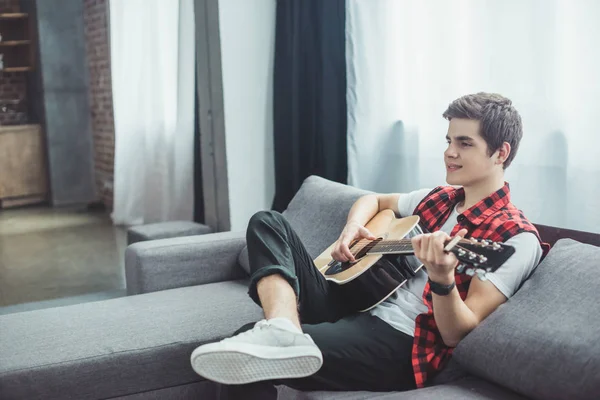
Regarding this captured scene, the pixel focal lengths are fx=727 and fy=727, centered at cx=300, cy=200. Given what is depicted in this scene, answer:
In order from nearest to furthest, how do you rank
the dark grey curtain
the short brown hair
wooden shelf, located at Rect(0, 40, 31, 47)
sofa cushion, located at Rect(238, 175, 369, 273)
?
the short brown hair < sofa cushion, located at Rect(238, 175, 369, 273) < wooden shelf, located at Rect(0, 40, 31, 47) < the dark grey curtain

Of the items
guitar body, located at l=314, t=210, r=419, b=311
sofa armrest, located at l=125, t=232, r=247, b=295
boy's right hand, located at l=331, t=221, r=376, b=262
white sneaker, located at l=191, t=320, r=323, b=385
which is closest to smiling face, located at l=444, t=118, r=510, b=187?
guitar body, located at l=314, t=210, r=419, b=311

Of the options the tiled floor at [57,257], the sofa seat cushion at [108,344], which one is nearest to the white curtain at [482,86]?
the sofa seat cushion at [108,344]

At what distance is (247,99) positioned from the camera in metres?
3.93

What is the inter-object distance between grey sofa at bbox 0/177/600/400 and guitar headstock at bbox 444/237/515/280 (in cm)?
26

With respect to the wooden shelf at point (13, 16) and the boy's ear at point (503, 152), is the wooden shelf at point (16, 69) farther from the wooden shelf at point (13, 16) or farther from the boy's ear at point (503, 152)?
the boy's ear at point (503, 152)

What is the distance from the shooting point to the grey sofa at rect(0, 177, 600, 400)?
5.41 feet

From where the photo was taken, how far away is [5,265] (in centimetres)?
353

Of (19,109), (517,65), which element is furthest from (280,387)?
(19,109)

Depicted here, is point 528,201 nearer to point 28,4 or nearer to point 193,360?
point 193,360

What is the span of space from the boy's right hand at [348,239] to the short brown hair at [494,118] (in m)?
0.46

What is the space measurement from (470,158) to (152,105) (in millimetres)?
2110

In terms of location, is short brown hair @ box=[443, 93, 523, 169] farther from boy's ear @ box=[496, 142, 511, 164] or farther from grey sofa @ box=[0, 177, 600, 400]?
grey sofa @ box=[0, 177, 600, 400]

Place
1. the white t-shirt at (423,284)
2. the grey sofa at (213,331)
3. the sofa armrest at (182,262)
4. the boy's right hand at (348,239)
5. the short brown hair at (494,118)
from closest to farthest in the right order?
1. the grey sofa at (213,331)
2. the white t-shirt at (423,284)
3. the short brown hair at (494,118)
4. the boy's right hand at (348,239)
5. the sofa armrest at (182,262)

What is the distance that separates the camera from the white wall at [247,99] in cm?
385
